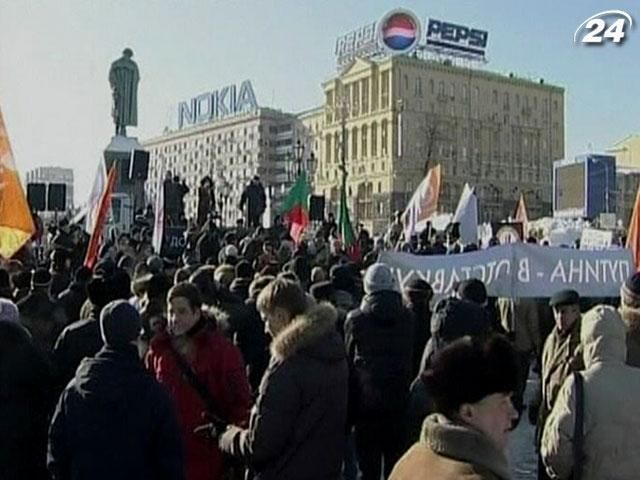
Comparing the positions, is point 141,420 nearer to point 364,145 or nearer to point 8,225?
point 8,225

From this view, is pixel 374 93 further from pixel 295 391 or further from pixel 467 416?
pixel 467 416

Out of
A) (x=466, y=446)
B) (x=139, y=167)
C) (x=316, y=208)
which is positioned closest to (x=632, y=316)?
(x=466, y=446)

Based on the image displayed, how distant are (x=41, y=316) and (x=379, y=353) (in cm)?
218

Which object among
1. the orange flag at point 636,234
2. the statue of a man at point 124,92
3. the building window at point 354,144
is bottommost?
the orange flag at point 636,234

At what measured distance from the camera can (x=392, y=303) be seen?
18.7 feet

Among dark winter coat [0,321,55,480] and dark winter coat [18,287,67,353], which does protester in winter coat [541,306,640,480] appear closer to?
dark winter coat [0,321,55,480]

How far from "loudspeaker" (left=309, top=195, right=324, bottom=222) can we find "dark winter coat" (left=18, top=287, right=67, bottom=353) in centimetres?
1669

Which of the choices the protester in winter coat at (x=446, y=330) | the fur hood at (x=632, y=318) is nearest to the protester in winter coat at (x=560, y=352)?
the fur hood at (x=632, y=318)

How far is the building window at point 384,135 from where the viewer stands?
338 ft

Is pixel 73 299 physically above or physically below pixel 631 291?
below

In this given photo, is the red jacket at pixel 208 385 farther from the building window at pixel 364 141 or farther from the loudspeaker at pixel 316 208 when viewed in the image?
the building window at pixel 364 141

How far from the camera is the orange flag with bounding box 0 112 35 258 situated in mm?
7266

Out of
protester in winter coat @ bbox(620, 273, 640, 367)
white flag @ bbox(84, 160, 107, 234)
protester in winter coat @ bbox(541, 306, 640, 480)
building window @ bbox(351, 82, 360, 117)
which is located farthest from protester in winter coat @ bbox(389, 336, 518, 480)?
building window @ bbox(351, 82, 360, 117)

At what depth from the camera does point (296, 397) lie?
392cm
